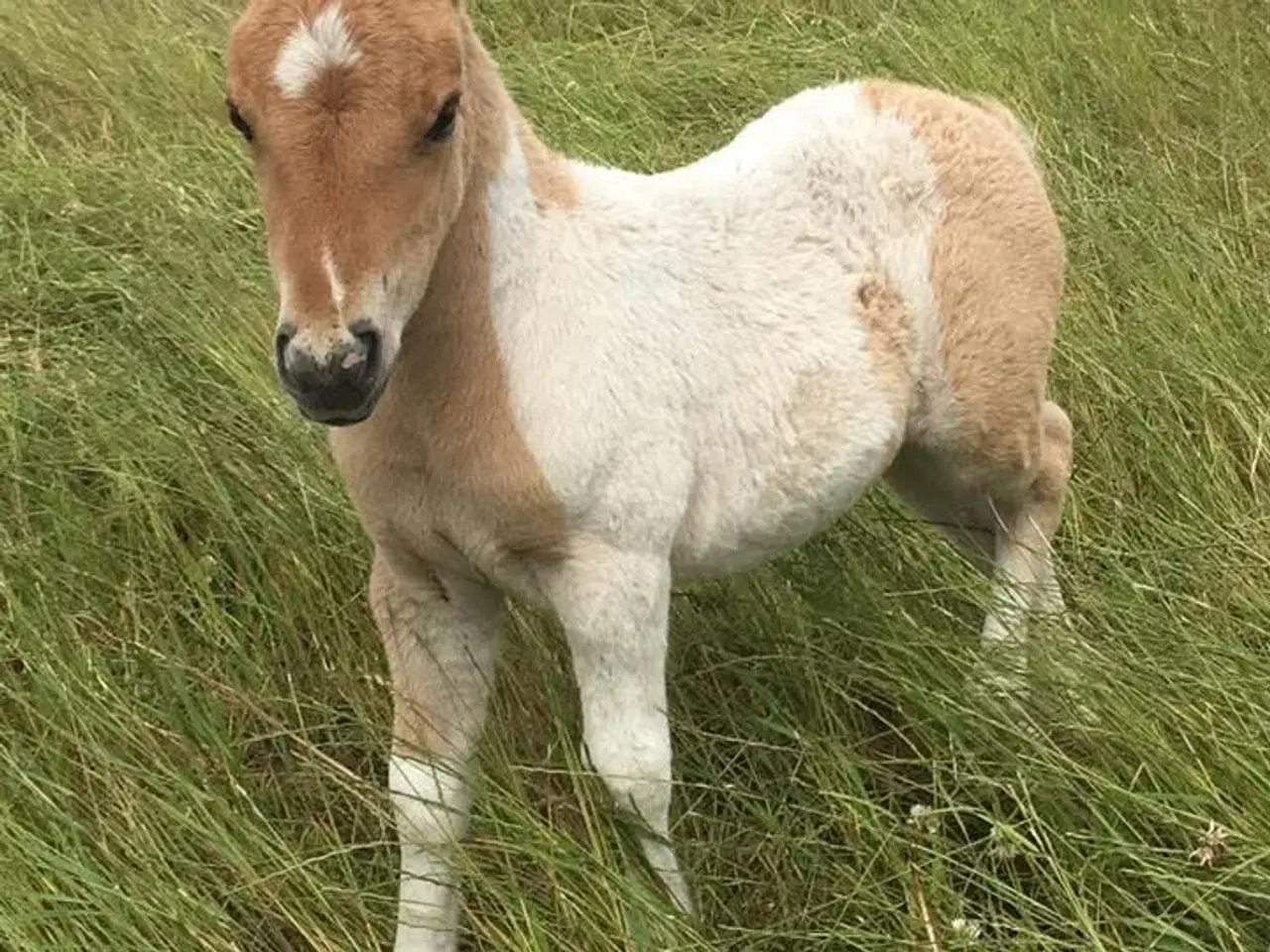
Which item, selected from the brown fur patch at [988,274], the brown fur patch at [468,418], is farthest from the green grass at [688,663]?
the brown fur patch at [468,418]

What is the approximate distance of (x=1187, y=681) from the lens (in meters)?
2.05

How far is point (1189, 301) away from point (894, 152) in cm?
110

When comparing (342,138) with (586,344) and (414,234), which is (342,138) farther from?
(586,344)

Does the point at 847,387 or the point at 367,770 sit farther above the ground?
the point at 847,387

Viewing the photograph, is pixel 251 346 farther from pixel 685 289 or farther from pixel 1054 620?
pixel 1054 620

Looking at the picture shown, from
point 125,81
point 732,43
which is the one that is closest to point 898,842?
point 732,43

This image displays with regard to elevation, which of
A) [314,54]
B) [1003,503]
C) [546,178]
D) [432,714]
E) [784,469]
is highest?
[314,54]

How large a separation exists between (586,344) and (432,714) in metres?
0.60

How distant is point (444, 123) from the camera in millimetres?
1678

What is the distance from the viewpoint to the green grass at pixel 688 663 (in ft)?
6.30

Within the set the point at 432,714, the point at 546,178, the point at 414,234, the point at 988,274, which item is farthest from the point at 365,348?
the point at 988,274

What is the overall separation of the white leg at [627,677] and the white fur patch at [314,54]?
690 mm

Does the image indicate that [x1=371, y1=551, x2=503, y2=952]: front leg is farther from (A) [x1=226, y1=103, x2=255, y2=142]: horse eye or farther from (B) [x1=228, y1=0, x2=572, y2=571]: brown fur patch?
(A) [x1=226, y1=103, x2=255, y2=142]: horse eye

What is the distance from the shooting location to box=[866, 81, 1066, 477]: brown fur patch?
2410 millimetres
